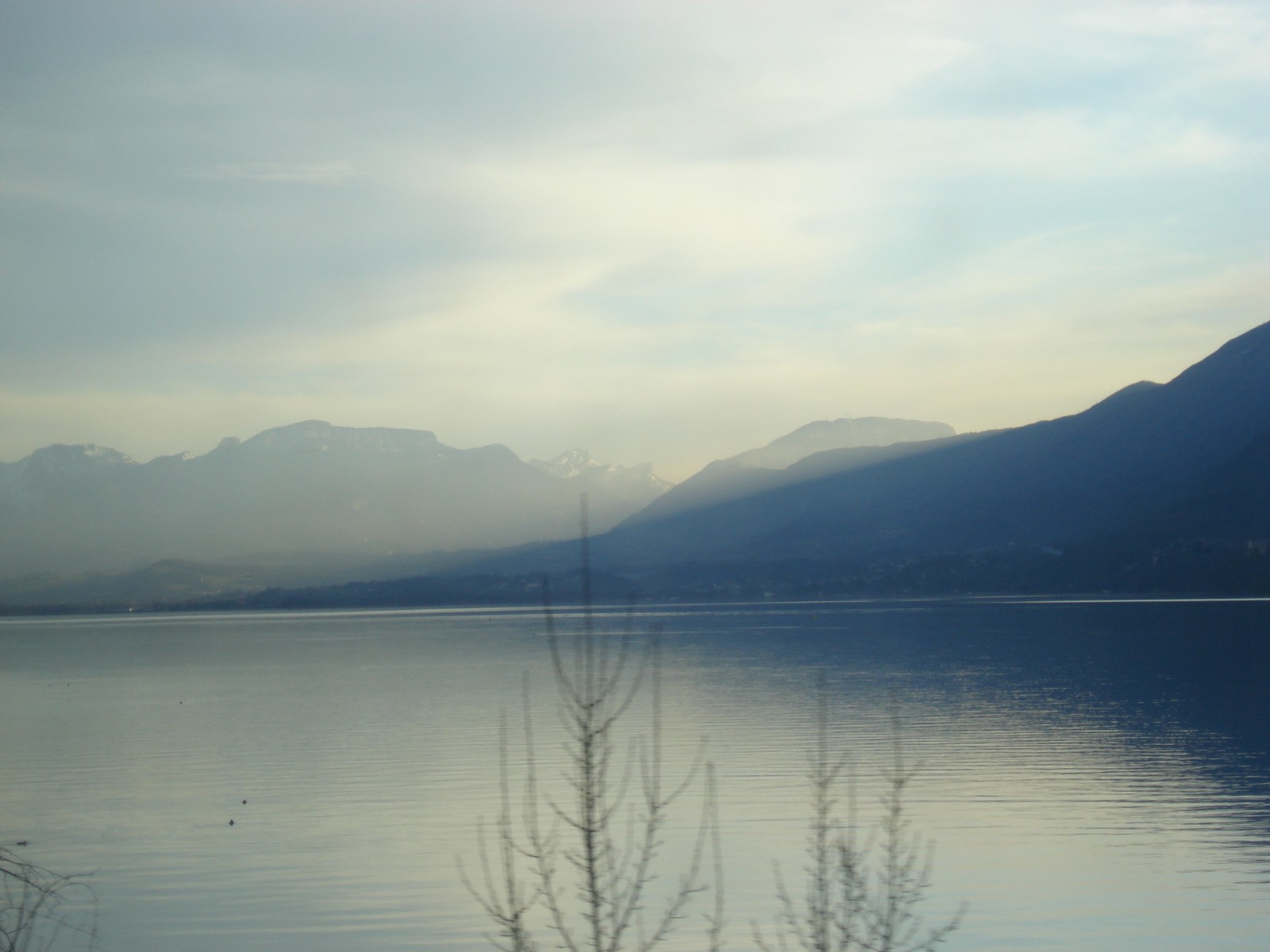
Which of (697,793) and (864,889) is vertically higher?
(864,889)

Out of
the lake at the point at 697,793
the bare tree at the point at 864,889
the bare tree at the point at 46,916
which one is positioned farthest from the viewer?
the lake at the point at 697,793

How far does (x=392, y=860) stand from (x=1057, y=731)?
900 inches

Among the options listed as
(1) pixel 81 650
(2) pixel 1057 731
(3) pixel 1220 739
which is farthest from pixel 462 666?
(1) pixel 81 650

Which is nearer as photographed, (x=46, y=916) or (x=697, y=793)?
(x=46, y=916)

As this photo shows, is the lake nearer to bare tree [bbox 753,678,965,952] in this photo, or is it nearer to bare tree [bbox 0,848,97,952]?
bare tree [bbox 0,848,97,952]

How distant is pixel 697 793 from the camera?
2748 centimetres

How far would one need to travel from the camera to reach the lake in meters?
18.1

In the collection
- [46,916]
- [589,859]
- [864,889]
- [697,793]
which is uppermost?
[589,859]

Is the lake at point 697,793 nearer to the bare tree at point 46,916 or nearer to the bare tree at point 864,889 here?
the bare tree at point 46,916

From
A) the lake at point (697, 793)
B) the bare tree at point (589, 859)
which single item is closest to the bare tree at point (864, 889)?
the lake at point (697, 793)

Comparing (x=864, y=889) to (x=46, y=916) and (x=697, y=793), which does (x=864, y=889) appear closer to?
(x=46, y=916)

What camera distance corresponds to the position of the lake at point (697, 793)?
1809cm

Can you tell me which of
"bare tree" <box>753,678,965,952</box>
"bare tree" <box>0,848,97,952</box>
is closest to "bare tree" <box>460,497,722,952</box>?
"bare tree" <box>753,678,965,952</box>

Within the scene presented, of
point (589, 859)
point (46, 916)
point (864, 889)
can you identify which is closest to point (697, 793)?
point (46, 916)
